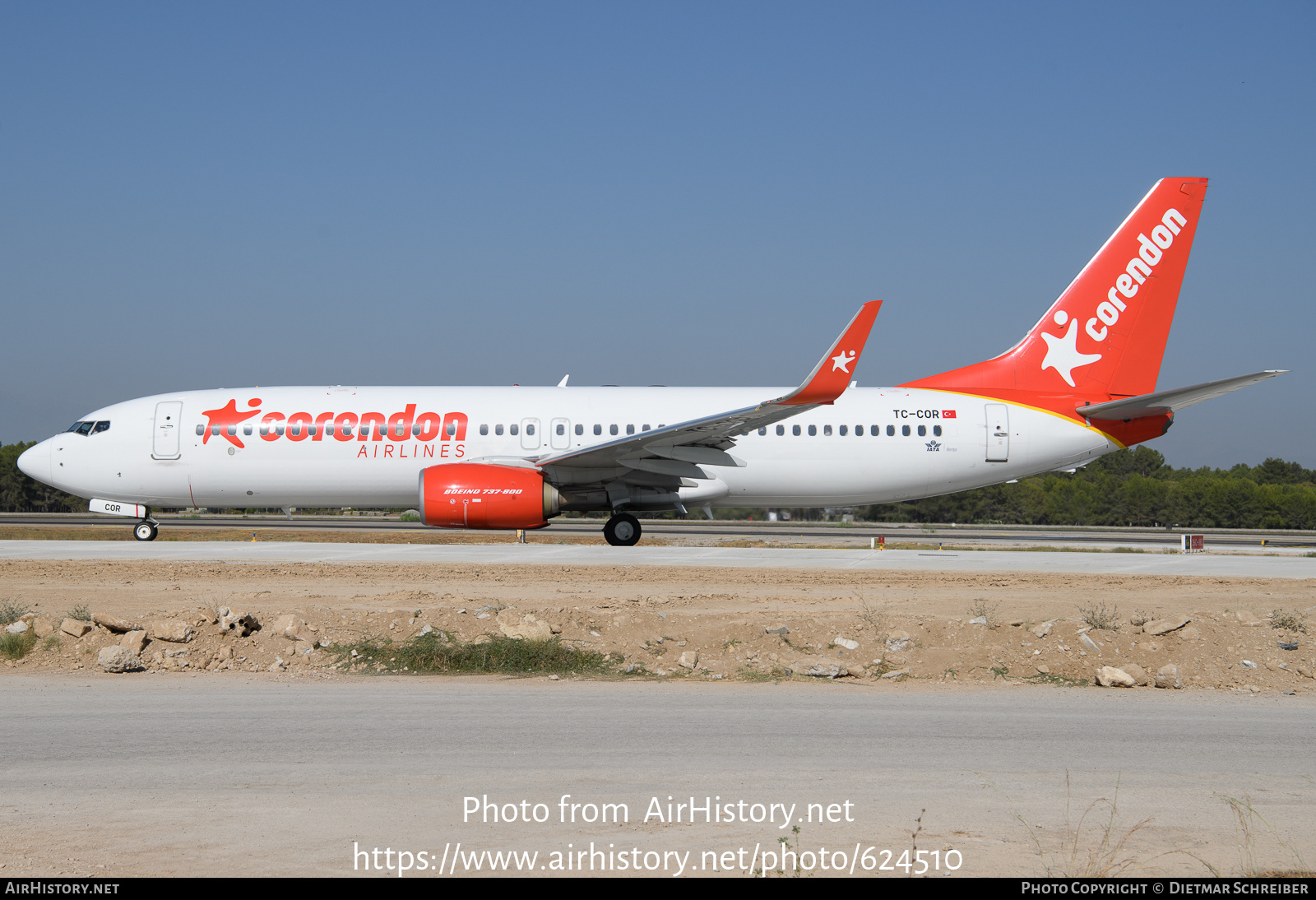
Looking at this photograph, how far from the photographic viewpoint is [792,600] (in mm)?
13398

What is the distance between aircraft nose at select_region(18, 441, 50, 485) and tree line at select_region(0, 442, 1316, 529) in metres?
35.9

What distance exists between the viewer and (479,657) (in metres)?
10.1

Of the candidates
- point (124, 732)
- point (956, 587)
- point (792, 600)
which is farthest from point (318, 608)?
point (956, 587)

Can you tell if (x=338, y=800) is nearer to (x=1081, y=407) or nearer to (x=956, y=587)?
(x=956, y=587)

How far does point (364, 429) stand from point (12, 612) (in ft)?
34.5

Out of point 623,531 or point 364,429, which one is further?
point 364,429

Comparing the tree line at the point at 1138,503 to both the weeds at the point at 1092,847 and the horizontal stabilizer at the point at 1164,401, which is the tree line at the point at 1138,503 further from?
the weeds at the point at 1092,847

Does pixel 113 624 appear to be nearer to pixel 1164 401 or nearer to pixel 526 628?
pixel 526 628

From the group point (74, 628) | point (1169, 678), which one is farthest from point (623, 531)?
point (1169, 678)

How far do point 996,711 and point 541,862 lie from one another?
192 inches

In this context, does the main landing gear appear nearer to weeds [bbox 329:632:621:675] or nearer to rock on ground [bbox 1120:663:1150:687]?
weeds [bbox 329:632:621:675]

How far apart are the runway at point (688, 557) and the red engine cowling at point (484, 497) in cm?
70

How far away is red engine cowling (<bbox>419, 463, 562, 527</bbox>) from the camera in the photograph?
1912 centimetres

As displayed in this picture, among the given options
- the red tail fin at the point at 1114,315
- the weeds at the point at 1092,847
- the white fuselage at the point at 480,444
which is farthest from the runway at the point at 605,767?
the red tail fin at the point at 1114,315
